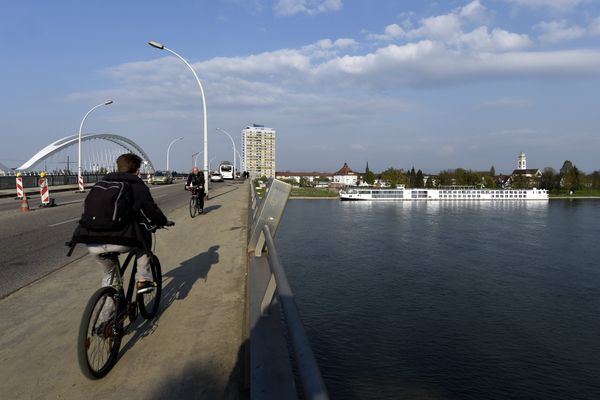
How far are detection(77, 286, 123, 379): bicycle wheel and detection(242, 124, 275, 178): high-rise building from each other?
126051mm

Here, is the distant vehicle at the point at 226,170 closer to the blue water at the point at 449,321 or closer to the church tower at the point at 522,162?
the blue water at the point at 449,321

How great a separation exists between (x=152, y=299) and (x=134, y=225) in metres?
1.30

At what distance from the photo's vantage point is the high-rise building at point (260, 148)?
130m

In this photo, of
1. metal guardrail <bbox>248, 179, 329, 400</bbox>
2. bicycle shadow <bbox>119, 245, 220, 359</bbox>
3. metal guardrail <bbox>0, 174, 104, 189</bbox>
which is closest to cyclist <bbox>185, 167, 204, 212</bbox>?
bicycle shadow <bbox>119, 245, 220, 359</bbox>

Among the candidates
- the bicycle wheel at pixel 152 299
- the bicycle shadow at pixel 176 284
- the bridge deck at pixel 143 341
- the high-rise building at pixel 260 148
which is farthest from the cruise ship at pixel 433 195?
the bicycle wheel at pixel 152 299

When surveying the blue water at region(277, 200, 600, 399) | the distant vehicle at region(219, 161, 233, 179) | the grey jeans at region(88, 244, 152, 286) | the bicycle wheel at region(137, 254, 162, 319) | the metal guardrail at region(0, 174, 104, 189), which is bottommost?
the blue water at region(277, 200, 600, 399)

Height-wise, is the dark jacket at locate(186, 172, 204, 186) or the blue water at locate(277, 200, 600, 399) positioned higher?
the dark jacket at locate(186, 172, 204, 186)

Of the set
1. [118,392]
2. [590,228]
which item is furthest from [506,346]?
[590,228]

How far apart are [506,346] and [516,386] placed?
219cm

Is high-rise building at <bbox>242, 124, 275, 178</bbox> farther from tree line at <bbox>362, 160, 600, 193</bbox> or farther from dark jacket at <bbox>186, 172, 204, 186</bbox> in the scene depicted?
dark jacket at <bbox>186, 172, 204, 186</bbox>

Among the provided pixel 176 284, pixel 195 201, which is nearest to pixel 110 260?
pixel 176 284

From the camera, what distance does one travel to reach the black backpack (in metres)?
3.05

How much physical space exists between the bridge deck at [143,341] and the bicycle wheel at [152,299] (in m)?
0.10

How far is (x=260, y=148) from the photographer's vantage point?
5256 inches
